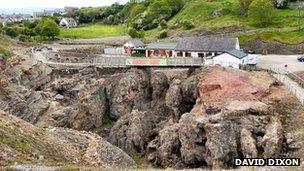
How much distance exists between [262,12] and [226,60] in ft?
111

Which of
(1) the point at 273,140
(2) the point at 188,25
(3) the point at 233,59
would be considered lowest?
(2) the point at 188,25

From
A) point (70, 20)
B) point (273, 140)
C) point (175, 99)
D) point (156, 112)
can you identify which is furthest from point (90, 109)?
point (70, 20)

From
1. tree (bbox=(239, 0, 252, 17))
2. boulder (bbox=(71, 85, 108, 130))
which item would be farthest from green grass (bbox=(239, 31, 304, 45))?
boulder (bbox=(71, 85, 108, 130))

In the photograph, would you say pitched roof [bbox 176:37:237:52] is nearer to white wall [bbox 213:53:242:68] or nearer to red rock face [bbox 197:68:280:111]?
white wall [bbox 213:53:242:68]

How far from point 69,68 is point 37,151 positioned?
162 ft

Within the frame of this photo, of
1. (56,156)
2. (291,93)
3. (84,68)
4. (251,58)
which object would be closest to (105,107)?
(84,68)

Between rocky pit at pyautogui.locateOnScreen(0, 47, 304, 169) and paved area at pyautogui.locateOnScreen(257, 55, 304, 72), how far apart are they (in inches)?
305

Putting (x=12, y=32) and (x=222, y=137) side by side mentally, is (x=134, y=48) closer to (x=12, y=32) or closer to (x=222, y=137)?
(x=12, y=32)

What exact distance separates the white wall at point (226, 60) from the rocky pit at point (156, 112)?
4.37 metres

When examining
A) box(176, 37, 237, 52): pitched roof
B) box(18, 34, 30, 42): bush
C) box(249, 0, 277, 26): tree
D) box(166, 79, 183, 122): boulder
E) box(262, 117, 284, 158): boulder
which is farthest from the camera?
box(18, 34, 30, 42): bush

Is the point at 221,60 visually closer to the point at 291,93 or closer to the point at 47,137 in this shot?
the point at 291,93

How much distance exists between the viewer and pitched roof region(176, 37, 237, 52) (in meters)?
85.0

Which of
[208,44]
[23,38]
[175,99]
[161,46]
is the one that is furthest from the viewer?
[23,38]

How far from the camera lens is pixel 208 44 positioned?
8694 centimetres
